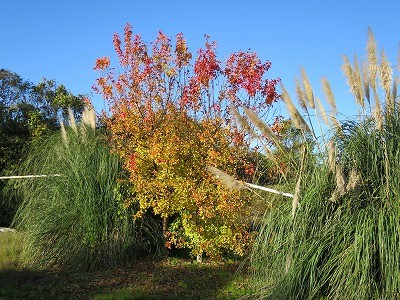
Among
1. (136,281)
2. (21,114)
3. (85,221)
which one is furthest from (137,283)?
(21,114)

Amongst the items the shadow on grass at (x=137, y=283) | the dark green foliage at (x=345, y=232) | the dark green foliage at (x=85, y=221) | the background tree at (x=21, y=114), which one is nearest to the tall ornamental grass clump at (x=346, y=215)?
the dark green foliage at (x=345, y=232)

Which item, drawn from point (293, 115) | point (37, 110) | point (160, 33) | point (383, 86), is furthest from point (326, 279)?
point (37, 110)

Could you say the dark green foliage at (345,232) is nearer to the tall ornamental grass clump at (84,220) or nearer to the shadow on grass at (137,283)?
the shadow on grass at (137,283)

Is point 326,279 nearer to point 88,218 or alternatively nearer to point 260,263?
point 260,263

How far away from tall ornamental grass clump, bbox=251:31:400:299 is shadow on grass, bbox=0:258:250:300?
1357mm

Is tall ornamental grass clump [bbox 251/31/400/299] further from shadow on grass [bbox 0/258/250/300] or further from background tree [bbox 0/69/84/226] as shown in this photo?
background tree [bbox 0/69/84/226]

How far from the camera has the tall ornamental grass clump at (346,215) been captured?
541cm

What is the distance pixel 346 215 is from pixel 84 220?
17.4 feet

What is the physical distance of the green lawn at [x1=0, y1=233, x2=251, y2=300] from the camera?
779 centimetres

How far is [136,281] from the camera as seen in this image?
870 cm

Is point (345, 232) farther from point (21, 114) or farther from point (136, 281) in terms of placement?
point (21, 114)

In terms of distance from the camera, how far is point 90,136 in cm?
1113

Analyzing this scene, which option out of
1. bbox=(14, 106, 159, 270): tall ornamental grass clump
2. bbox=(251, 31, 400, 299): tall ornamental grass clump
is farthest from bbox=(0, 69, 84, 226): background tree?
bbox=(251, 31, 400, 299): tall ornamental grass clump

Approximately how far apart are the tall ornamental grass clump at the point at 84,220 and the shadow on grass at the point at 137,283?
1.29 feet
